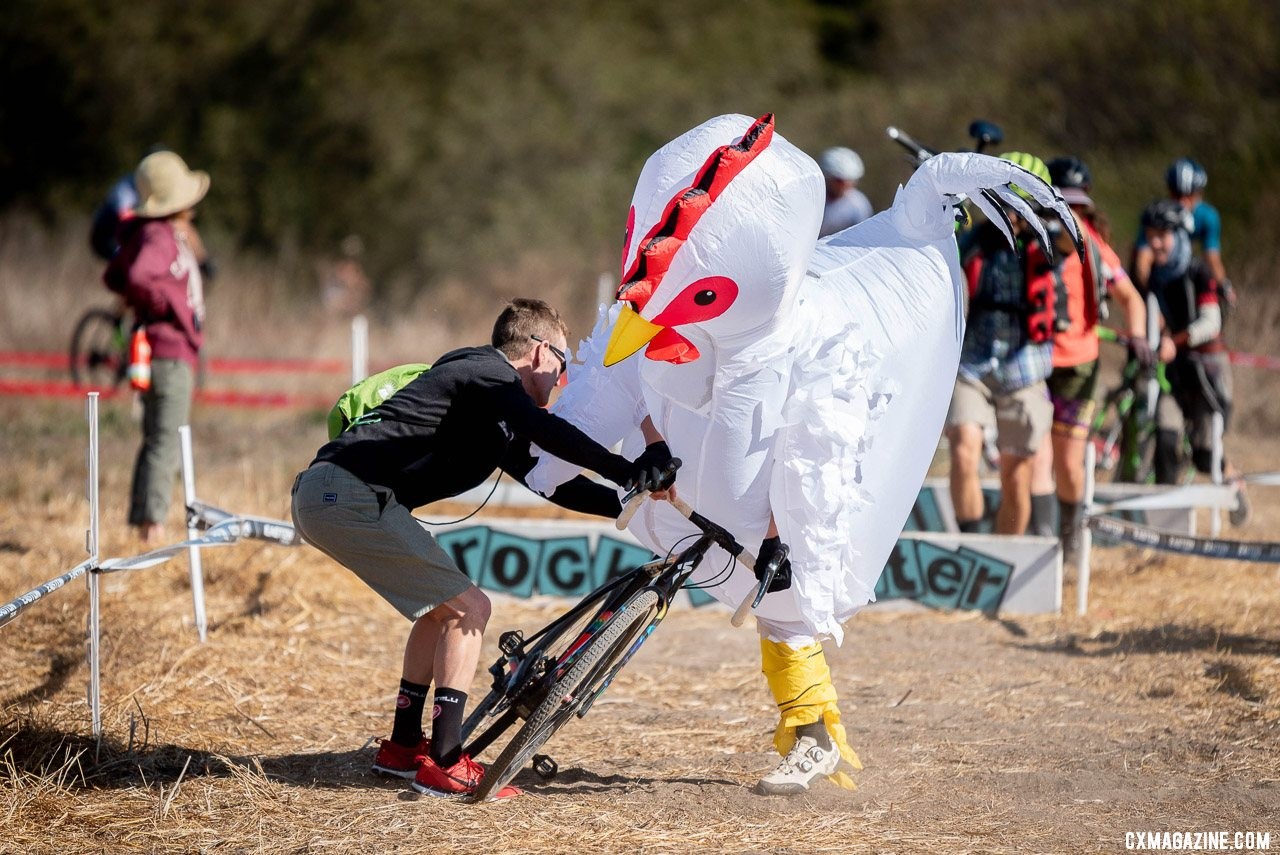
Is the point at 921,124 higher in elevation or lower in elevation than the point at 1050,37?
lower

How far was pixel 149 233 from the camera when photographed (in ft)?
25.0

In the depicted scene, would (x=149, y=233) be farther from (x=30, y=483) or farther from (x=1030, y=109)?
(x=1030, y=109)

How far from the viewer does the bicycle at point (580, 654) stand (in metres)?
4.29

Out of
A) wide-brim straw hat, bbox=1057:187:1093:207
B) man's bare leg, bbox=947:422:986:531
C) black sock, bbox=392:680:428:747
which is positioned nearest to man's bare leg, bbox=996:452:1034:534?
man's bare leg, bbox=947:422:986:531

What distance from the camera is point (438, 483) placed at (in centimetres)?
461

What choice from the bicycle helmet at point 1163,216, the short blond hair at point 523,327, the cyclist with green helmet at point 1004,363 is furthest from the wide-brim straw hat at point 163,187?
the bicycle helmet at point 1163,216

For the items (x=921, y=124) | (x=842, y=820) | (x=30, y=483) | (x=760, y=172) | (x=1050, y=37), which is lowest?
(x=842, y=820)

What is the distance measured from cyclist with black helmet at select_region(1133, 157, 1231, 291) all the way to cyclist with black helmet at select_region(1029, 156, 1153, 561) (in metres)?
1.58

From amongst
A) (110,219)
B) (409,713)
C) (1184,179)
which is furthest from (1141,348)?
(110,219)

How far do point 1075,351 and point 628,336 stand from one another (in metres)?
4.07

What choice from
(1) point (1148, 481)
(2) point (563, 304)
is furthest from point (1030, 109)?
(1) point (1148, 481)

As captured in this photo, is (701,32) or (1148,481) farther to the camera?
(701,32)

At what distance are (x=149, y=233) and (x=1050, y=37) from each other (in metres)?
17.9

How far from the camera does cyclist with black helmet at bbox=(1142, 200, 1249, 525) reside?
29.2 feet
